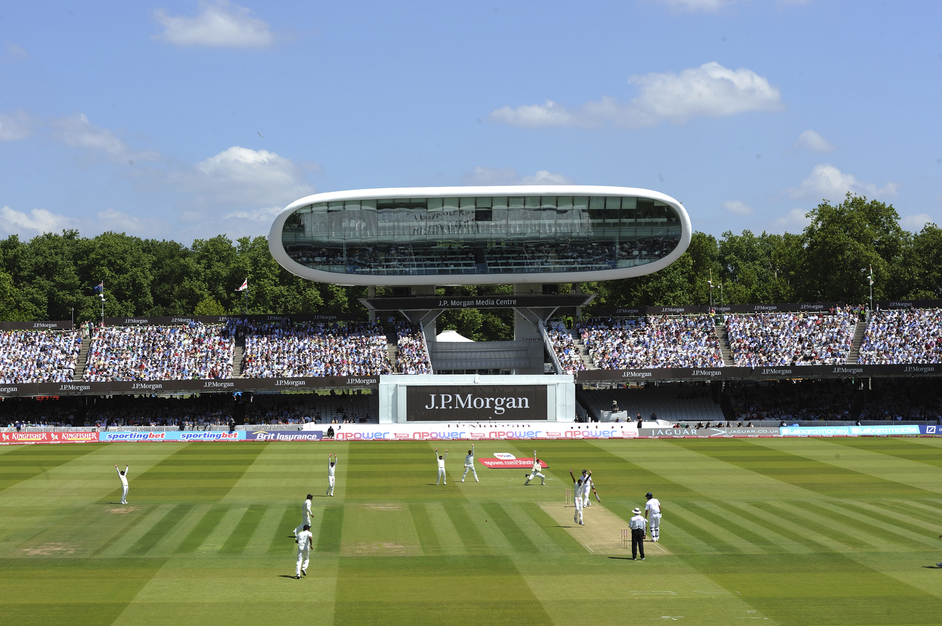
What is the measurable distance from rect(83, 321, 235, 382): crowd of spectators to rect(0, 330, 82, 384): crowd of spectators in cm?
124

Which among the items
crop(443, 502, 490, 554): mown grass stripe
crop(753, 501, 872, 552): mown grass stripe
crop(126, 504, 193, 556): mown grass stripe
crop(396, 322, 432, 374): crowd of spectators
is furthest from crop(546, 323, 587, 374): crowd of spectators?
crop(126, 504, 193, 556): mown grass stripe

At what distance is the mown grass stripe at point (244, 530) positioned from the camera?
76.9 feet

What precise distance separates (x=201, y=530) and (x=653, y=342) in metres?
43.8

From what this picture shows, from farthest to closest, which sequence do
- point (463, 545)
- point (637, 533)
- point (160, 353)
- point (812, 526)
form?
1. point (160, 353)
2. point (812, 526)
3. point (463, 545)
4. point (637, 533)

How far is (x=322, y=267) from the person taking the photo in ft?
208

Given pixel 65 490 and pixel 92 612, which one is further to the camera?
pixel 65 490

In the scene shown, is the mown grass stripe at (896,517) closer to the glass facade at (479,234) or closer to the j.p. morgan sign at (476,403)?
the j.p. morgan sign at (476,403)

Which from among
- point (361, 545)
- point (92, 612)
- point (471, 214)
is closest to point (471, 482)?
point (361, 545)

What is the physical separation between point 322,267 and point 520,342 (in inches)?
612

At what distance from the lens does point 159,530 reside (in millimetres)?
25750

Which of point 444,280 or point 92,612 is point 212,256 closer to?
point 444,280

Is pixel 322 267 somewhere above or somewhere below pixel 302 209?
below

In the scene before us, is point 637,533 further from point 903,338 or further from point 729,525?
point 903,338

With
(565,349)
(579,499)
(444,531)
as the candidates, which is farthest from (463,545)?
(565,349)
